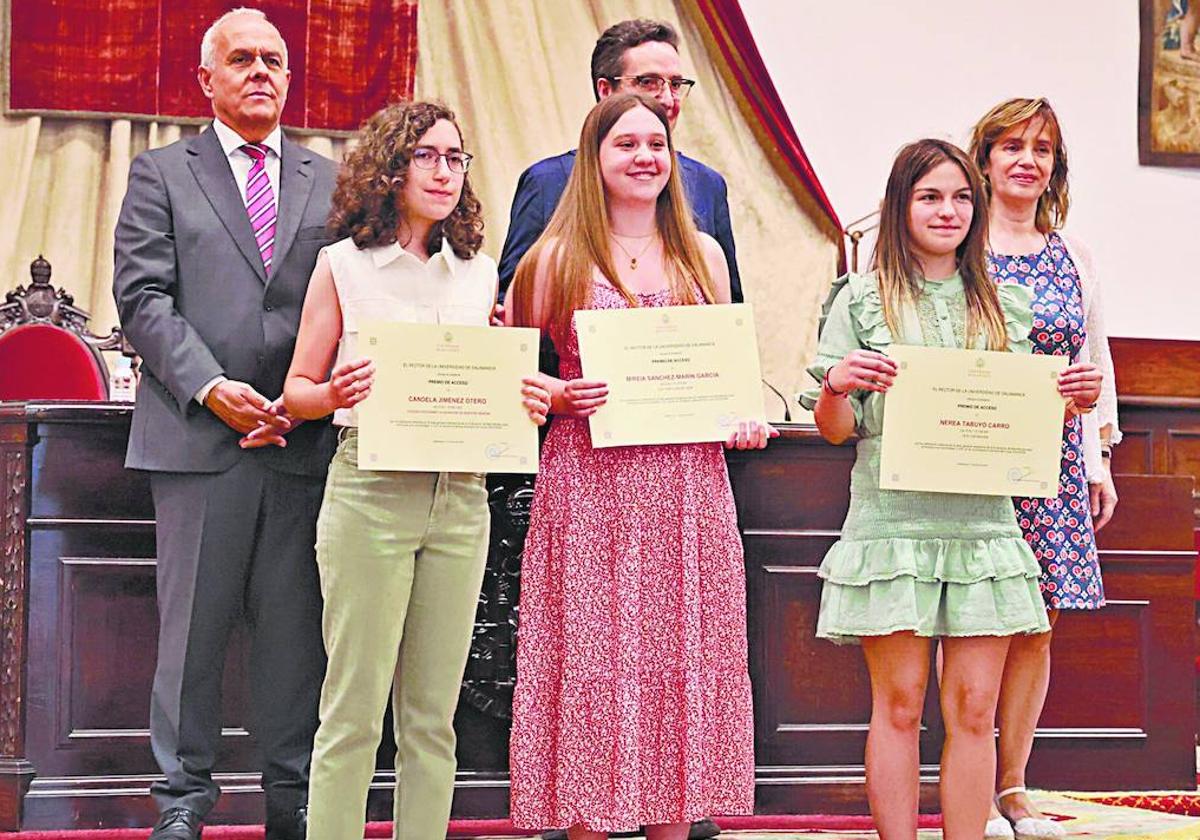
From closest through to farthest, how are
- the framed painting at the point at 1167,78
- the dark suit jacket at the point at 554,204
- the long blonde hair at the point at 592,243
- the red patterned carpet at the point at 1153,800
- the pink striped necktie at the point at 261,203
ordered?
1. the long blonde hair at the point at 592,243
2. the pink striped necktie at the point at 261,203
3. the dark suit jacket at the point at 554,204
4. the red patterned carpet at the point at 1153,800
5. the framed painting at the point at 1167,78

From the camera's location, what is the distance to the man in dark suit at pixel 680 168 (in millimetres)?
3158

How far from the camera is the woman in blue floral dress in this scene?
301 cm

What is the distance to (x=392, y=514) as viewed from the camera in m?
2.45

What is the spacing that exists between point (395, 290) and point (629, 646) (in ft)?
2.55

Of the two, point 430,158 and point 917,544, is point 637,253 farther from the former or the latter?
point 917,544

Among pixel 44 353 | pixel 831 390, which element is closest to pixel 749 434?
pixel 831 390

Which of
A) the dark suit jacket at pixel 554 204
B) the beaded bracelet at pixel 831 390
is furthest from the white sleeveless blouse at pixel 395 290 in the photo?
the beaded bracelet at pixel 831 390

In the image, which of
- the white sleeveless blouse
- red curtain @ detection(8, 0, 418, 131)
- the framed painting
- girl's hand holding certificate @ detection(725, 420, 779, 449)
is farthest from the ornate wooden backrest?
the framed painting

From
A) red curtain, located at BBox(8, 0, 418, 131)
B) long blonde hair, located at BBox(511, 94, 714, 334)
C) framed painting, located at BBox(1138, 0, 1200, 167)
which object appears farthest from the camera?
framed painting, located at BBox(1138, 0, 1200, 167)

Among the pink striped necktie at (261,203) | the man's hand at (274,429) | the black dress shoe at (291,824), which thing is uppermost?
the pink striped necktie at (261,203)

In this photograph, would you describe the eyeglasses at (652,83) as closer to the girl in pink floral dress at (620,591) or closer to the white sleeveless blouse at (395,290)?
the girl in pink floral dress at (620,591)

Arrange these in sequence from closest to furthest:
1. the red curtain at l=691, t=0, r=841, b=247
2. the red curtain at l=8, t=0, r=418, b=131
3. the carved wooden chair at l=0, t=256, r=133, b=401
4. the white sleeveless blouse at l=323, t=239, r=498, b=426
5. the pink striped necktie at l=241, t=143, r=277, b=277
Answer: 1. the white sleeveless blouse at l=323, t=239, r=498, b=426
2. the pink striped necktie at l=241, t=143, r=277, b=277
3. the carved wooden chair at l=0, t=256, r=133, b=401
4. the red curtain at l=8, t=0, r=418, b=131
5. the red curtain at l=691, t=0, r=841, b=247

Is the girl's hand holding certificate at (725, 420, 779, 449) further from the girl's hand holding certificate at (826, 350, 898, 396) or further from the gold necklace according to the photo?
the gold necklace

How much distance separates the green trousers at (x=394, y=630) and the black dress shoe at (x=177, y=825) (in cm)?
→ 43
